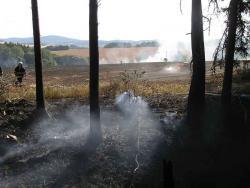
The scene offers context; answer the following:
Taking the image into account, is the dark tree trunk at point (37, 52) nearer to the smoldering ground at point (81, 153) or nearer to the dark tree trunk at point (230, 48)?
the smoldering ground at point (81, 153)

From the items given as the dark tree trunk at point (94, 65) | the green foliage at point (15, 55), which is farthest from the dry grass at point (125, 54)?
the dark tree trunk at point (94, 65)

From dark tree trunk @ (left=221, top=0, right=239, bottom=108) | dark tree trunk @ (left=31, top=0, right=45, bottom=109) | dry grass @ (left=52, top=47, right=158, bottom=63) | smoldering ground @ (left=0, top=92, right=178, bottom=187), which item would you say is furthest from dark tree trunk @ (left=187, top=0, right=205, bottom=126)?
dry grass @ (left=52, top=47, right=158, bottom=63)

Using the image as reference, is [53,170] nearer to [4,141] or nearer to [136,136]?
[4,141]

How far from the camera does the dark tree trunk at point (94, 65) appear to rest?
41.7 ft

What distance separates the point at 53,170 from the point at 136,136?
3.31 m

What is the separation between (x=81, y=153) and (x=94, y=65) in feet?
8.27

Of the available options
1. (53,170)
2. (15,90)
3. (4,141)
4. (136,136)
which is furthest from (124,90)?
(53,170)

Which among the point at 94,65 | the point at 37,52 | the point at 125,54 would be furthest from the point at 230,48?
the point at 125,54

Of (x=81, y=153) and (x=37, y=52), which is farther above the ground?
(x=37, y=52)

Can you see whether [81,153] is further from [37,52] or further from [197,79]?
[37,52]

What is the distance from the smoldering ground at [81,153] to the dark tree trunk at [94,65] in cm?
47

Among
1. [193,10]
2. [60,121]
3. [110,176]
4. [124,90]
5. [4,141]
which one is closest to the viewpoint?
[110,176]

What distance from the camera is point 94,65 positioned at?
42.9ft

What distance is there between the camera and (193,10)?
46.4 feet
